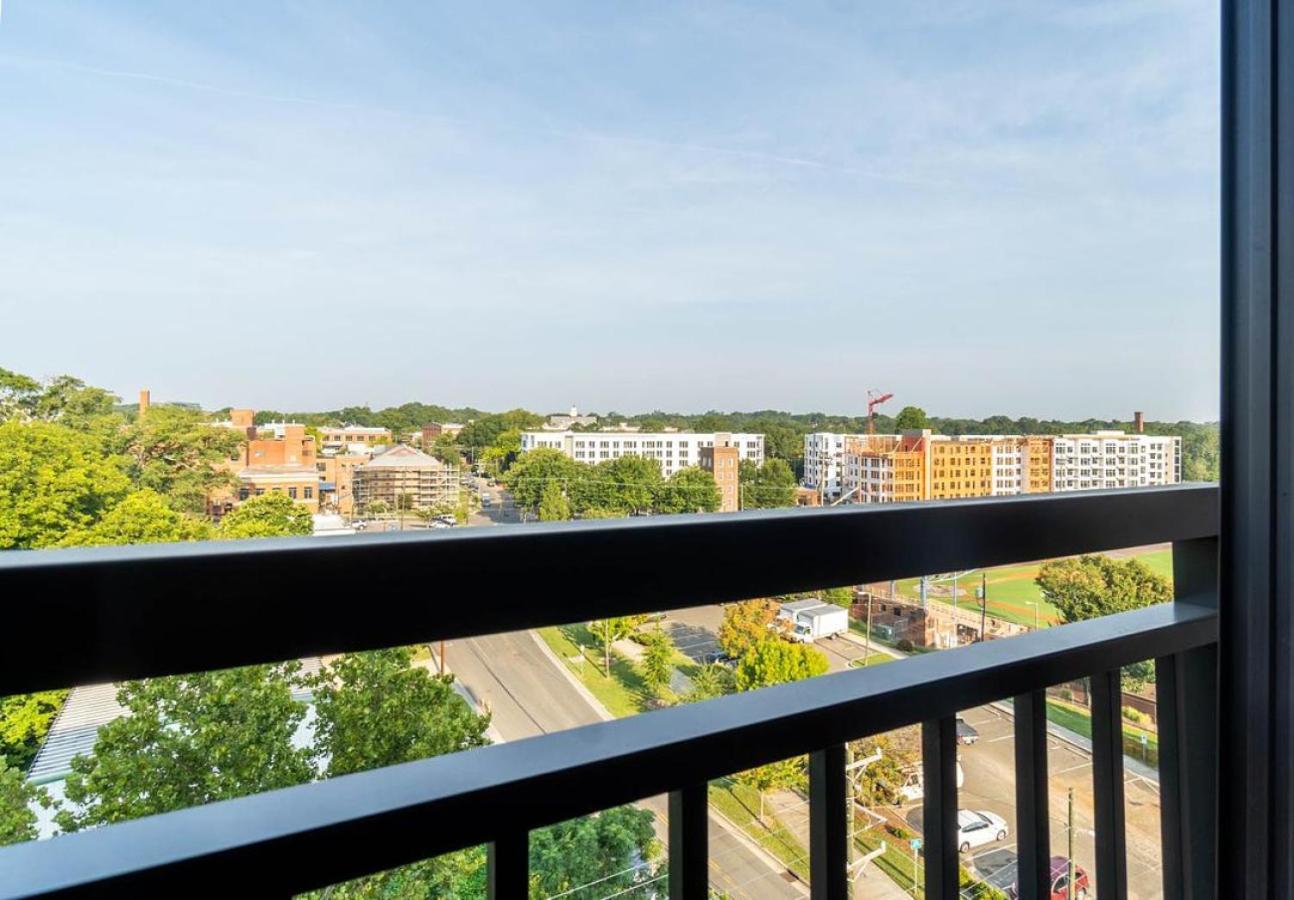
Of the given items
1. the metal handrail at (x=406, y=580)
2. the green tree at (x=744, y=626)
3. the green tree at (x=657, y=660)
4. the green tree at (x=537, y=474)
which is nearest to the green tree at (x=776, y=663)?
the green tree at (x=744, y=626)

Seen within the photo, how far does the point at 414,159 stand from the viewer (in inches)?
35.6

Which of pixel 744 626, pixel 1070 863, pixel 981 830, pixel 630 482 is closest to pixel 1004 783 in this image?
pixel 981 830

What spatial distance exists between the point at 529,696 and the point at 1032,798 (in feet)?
→ 2.06

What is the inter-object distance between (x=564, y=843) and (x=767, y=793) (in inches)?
9.4

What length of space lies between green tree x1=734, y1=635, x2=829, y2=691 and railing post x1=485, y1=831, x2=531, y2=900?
41 centimetres

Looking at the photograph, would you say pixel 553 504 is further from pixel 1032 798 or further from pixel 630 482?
pixel 1032 798

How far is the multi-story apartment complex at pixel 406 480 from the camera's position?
2.41 ft

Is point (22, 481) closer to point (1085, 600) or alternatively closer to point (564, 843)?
point (564, 843)

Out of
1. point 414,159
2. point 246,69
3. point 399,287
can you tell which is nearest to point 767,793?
point 399,287

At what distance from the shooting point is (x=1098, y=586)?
1149mm

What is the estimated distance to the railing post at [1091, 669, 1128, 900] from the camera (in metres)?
0.95

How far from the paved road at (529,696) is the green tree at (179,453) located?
0.90ft

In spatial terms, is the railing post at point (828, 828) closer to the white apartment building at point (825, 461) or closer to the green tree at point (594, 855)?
the green tree at point (594, 855)

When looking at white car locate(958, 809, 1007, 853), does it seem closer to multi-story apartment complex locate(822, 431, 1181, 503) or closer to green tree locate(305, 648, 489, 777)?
multi-story apartment complex locate(822, 431, 1181, 503)
